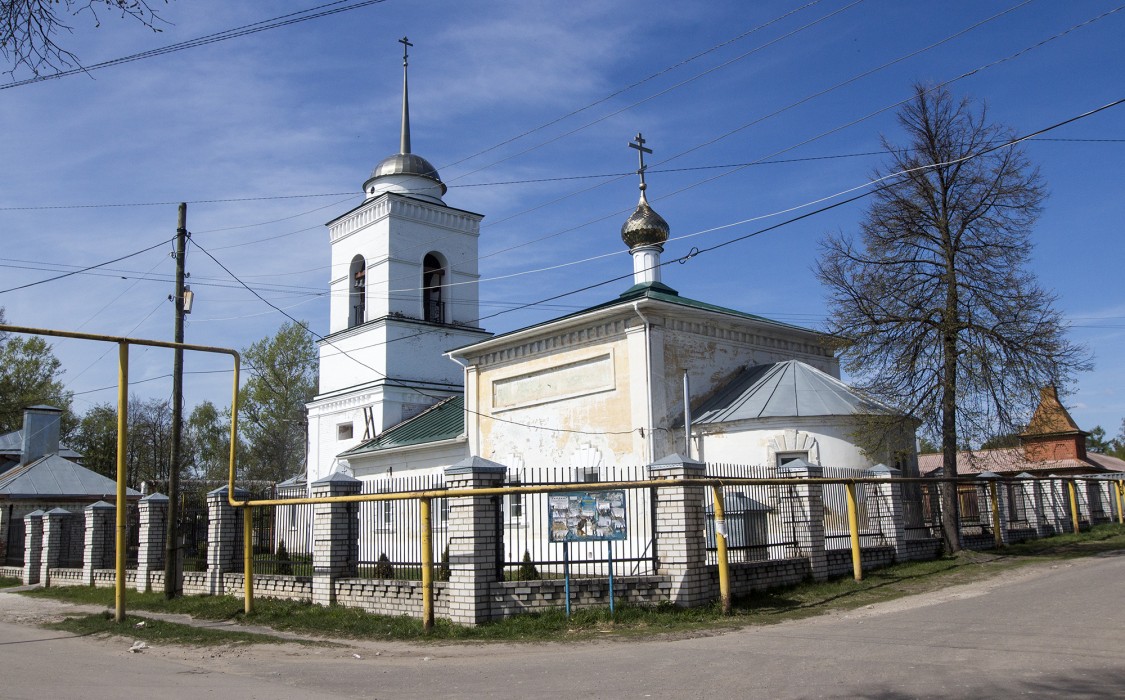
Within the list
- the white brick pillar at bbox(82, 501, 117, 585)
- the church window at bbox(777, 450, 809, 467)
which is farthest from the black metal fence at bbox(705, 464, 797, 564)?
the white brick pillar at bbox(82, 501, 117, 585)

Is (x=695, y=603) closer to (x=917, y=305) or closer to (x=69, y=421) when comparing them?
(x=917, y=305)

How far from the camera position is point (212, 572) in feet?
53.4

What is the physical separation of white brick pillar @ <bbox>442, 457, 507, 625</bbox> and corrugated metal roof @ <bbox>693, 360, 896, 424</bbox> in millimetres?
8245

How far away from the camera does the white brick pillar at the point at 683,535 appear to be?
39.7 feet

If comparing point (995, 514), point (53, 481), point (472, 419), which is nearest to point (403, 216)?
point (472, 419)

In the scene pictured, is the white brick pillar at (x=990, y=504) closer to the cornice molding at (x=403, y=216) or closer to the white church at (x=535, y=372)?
the white church at (x=535, y=372)

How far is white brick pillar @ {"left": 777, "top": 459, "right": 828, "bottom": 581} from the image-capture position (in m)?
14.4

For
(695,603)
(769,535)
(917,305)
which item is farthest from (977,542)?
(695,603)

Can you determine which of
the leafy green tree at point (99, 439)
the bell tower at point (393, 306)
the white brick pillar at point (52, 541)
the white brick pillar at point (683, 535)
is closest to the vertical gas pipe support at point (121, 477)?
the white brick pillar at point (683, 535)

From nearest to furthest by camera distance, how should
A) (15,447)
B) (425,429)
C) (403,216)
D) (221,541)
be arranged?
1. (221,541)
2. (425,429)
3. (403,216)
4. (15,447)

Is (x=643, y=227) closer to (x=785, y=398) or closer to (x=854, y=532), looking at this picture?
(x=785, y=398)

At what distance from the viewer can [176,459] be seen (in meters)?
17.1

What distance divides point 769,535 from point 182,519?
11.0 meters

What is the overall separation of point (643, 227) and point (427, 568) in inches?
574
